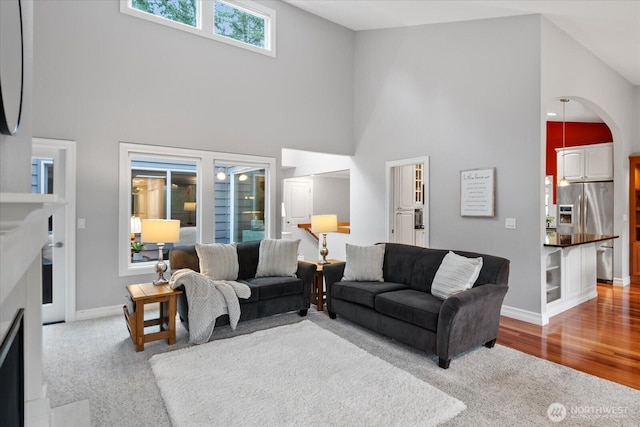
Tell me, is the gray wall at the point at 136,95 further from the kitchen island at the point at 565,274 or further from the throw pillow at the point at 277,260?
the kitchen island at the point at 565,274

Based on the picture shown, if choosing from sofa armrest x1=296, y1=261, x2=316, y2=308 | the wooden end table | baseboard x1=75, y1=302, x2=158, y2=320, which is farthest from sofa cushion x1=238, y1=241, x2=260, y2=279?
baseboard x1=75, y1=302, x2=158, y2=320

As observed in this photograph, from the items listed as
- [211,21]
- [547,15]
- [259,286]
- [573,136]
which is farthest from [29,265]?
[573,136]

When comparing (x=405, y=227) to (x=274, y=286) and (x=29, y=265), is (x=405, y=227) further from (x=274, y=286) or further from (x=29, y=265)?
(x=29, y=265)

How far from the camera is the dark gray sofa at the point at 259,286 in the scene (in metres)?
3.77

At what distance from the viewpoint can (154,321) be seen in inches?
138

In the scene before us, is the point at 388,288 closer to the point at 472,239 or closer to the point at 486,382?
the point at 486,382

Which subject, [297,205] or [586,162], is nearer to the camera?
[586,162]

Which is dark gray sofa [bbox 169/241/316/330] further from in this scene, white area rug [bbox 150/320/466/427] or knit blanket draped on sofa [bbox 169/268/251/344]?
white area rug [bbox 150/320/466/427]

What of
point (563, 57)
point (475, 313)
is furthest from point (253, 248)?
point (563, 57)

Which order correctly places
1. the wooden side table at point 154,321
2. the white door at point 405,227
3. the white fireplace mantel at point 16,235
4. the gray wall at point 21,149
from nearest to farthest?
1. the white fireplace mantel at point 16,235
2. the gray wall at point 21,149
3. the wooden side table at point 154,321
4. the white door at point 405,227

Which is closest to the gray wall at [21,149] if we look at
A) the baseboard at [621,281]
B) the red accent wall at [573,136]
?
the baseboard at [621,281]

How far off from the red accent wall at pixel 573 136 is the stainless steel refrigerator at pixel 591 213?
2.13 ft

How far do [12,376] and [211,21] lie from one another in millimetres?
4973

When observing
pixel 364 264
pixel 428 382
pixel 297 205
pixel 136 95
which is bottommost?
pixel 428 382
